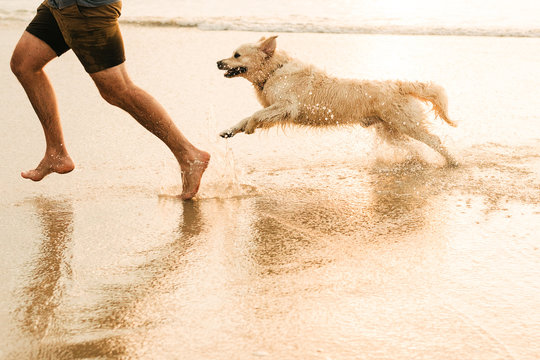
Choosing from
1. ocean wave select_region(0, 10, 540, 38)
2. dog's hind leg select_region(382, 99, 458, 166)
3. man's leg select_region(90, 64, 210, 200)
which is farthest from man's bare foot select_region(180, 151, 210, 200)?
ocean wave select_region(0, 10, 540, 38)

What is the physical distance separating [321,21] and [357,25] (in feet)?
2.43

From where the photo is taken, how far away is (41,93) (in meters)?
4.27

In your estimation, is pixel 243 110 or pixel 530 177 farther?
pixel 243 110

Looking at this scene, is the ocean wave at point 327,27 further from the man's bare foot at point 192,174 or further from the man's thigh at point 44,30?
the man's bare foot at point 192,174

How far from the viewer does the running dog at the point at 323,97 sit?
5125 mm

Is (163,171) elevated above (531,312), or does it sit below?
below

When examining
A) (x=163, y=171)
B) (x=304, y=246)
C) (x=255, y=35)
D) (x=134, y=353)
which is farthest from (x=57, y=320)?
(x=255, y=35)

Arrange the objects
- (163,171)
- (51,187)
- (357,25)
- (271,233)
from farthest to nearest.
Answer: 1. (357,25)
2. (163,171)
3. (51,187)
4. (271,233)

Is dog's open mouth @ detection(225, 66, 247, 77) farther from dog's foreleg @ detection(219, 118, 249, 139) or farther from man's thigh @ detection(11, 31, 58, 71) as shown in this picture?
man's thigh @ detection(11, 31, 58, 71)

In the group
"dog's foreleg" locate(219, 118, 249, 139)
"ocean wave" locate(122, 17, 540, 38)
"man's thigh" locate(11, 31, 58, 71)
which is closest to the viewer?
"man's thigh" locate(11, 31, 58, 71)

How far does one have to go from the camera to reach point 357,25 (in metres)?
12.1

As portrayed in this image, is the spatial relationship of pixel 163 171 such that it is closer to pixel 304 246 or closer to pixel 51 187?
pixel 51 187

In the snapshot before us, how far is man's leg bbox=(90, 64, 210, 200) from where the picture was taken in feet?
12.6

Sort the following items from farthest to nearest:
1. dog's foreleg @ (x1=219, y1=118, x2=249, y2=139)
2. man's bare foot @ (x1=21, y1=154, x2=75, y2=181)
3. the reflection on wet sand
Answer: dog's foreleg @ (x1=219, y1=118, x2=249, y2=139) < man's bare foot @ (x1=21, y1=154, x2=75, y2=181) < the reflection on wet sand
